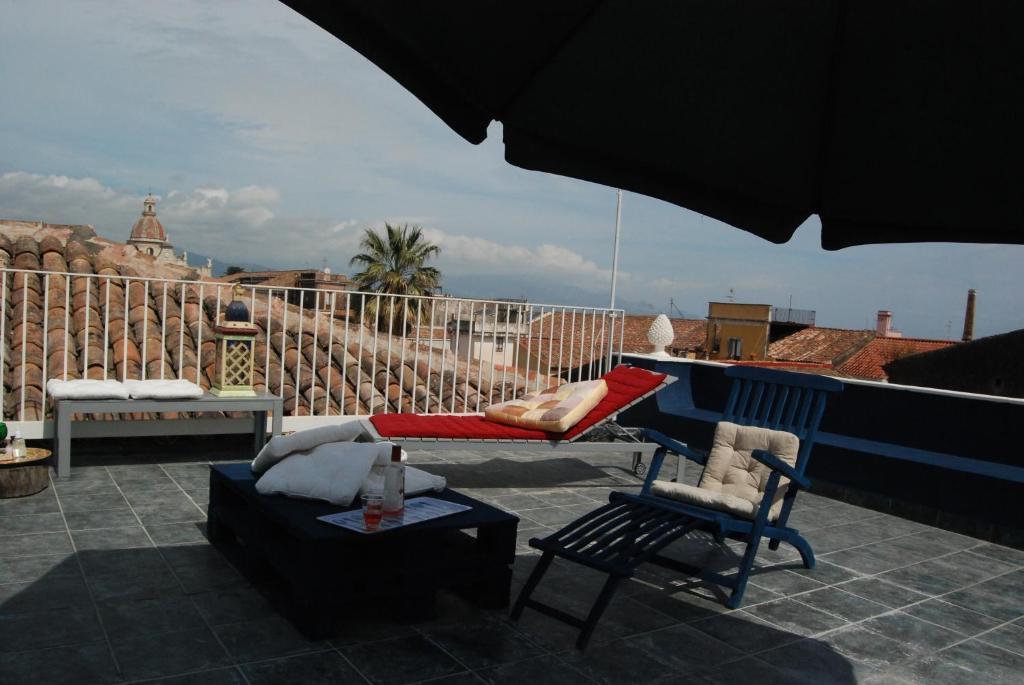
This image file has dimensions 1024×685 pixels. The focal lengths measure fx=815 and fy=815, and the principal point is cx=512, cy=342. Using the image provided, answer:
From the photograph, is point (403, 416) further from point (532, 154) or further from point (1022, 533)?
point (1022, 533)

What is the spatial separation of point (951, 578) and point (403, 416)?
3.08 metres

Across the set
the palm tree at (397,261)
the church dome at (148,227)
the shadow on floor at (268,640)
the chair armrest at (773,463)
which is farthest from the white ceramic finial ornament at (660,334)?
the church dome at (148,227)

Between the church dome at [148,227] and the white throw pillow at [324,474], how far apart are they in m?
81.2

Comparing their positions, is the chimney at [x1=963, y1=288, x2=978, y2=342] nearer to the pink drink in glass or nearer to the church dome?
the pink drink in glass

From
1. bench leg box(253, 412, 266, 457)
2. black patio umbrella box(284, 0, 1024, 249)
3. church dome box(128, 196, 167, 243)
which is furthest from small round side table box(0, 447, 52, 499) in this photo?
church dome box(128, 196, 167, 243)

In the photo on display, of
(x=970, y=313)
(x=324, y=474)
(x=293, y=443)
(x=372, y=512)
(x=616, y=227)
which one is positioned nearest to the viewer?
(x=372, y=512)

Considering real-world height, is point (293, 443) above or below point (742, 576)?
above

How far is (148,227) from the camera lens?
79.5 m

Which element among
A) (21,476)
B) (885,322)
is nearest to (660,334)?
(21,476)

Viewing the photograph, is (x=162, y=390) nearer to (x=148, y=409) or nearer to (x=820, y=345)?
(x=148, y=409)

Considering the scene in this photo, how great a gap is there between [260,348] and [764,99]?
523 cm

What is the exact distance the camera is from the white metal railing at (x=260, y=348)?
214 inches

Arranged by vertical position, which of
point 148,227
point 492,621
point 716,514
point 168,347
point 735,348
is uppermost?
point 148,227

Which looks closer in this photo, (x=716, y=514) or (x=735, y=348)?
(x=716, y=514)
